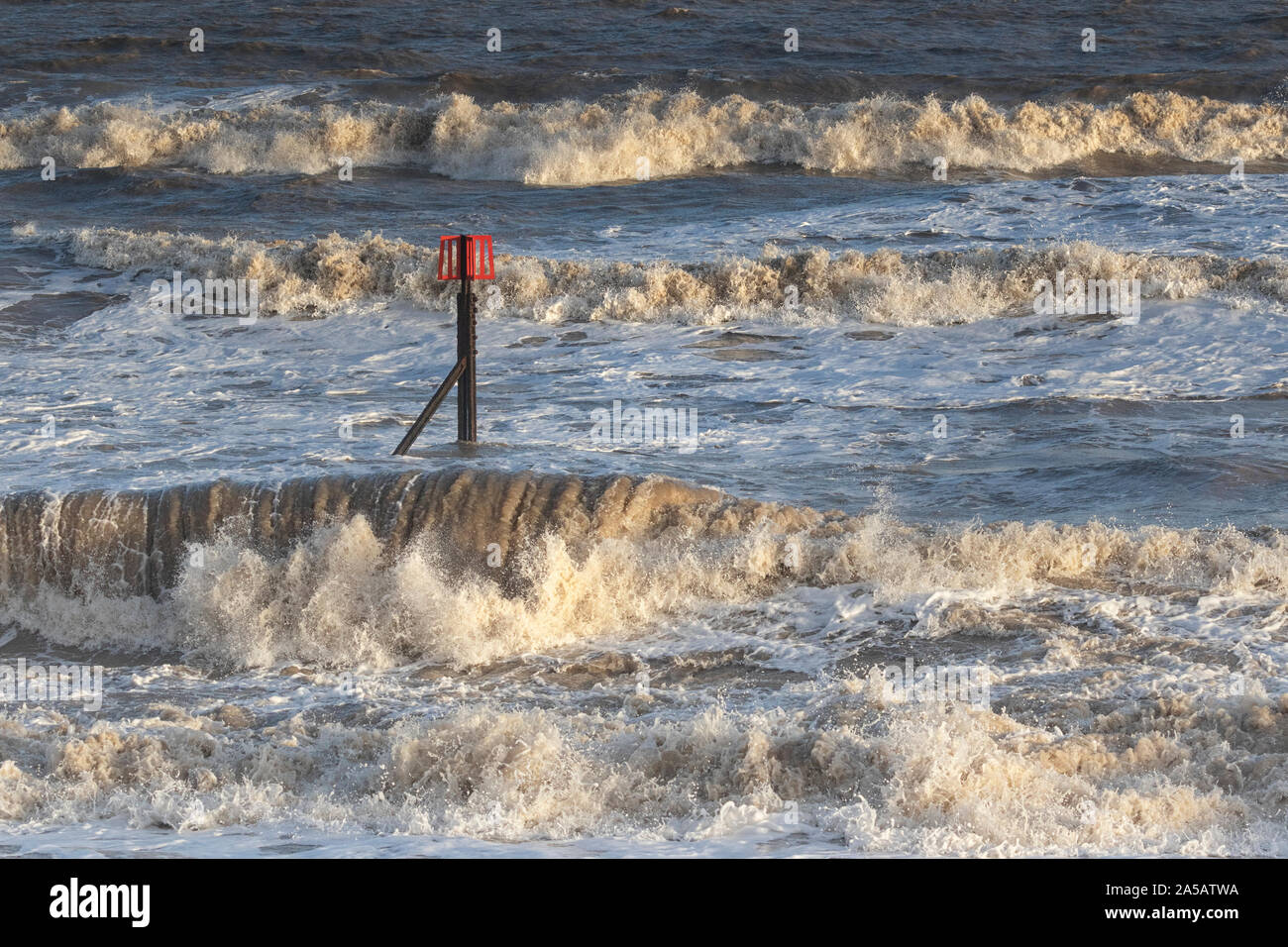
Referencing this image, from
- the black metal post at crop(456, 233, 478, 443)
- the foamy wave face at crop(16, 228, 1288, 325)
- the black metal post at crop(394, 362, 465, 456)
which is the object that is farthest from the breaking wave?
the foamy wave face at crop(16, 228, 1288, 325)

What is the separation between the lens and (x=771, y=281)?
14922mm

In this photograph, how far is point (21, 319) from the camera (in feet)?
47.5

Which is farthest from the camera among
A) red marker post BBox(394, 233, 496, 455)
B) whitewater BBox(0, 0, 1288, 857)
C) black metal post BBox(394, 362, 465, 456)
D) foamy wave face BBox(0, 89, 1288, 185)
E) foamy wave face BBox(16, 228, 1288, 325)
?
foamy wave face BBox(0, 89, 1288, 185)

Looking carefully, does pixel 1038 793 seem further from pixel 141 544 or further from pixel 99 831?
pixel 141 544

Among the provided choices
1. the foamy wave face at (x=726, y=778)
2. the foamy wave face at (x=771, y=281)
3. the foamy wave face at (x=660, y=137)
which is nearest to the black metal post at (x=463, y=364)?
the foamy wave face at (x=726, y=778)

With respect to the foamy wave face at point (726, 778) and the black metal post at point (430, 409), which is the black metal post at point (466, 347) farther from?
the foamy wave face at point (726, 778)

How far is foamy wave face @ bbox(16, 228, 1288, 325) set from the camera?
1436 centimetres

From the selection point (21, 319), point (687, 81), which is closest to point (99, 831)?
point (21, 319)

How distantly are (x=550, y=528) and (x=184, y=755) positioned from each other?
8.13 ft

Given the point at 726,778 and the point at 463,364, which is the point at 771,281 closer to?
the point at 463,364

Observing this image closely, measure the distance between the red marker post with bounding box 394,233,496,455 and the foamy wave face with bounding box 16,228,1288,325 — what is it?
575cm

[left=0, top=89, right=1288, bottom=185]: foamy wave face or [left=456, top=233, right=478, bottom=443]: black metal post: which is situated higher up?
[left=0, top=89, right=1288, bottom=185]: foamy wave face

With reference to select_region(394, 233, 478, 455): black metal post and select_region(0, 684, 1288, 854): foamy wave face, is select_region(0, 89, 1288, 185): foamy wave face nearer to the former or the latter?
select_region(394, 233, 478, 455): black metal post
